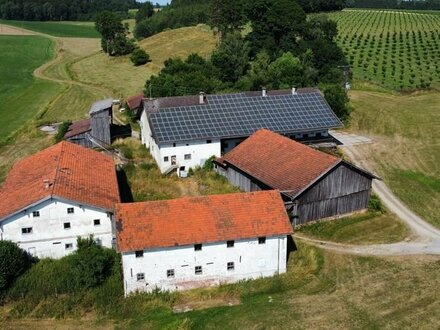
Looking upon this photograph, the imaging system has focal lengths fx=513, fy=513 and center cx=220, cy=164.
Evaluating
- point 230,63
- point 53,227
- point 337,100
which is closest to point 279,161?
point 53,227

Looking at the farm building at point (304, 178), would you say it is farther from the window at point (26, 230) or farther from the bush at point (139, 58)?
the bush at point (139, 58)

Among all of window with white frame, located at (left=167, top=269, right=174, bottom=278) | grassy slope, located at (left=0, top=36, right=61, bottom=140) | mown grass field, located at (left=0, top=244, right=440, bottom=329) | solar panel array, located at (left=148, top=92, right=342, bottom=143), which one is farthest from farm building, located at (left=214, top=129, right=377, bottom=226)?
grassy slope, located at (left=0, top=36, right=61, bottom=140)

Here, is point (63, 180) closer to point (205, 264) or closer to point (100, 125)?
point (205, 264)

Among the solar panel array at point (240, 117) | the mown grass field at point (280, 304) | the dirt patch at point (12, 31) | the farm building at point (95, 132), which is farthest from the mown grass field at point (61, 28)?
the mown grass field at point (280, 304)

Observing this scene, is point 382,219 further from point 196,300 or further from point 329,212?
point 196,300

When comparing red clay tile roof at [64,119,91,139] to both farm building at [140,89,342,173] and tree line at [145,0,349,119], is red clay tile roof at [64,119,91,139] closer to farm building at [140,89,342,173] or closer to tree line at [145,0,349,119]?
farm building at [140,89,342,173]

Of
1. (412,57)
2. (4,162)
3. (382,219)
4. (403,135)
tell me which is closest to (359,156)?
(403,135)
